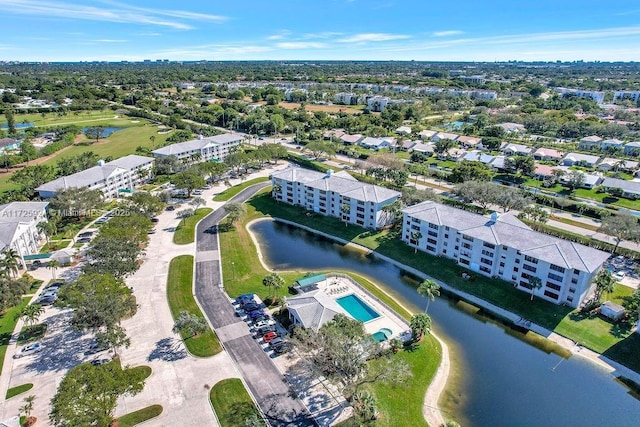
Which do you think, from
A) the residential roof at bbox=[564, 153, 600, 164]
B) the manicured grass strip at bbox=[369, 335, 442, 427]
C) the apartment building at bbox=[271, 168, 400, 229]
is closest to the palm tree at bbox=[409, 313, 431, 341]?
the manicured grass strip at bbox=[369, 335, 442, 427]

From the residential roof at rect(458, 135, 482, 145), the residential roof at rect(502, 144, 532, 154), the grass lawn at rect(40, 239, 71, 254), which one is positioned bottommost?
the grass lawn at rect(40, 239, 71, 254)

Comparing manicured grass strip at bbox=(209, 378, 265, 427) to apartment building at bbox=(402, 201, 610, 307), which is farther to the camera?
apartment building at bbox=(402, 201, 610, 307)

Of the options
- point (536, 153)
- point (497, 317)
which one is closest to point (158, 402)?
point (497, 317)

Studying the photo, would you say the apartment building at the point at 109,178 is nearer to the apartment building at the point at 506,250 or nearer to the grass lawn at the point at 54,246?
the grass lawn at the point at 54,246

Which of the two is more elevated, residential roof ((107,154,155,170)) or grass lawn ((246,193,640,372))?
residential roof ((107,154,155,170))

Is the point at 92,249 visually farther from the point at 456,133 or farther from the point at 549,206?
the point at 456,133

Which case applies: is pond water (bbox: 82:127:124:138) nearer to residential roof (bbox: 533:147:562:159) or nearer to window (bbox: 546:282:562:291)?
residential roof (bbox: 533:147:562:159)

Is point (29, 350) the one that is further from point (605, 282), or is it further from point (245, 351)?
point (605, 282)
